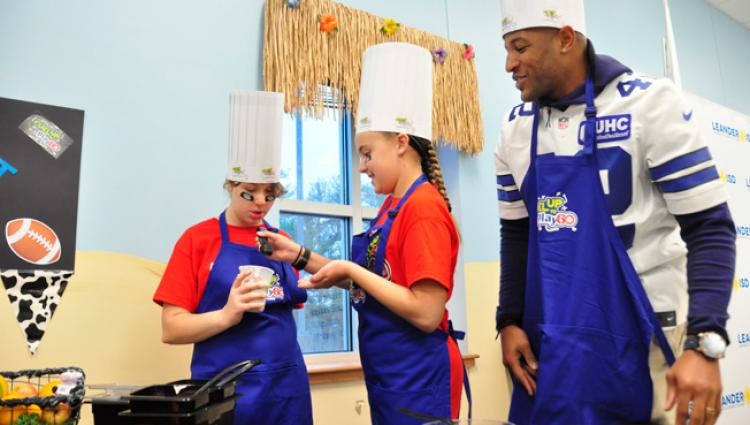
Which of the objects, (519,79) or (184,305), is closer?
(519,79)

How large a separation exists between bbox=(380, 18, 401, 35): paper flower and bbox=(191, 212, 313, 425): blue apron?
1.55m

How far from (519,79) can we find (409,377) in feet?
2.32

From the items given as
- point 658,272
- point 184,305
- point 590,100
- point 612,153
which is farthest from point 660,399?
point 184,305

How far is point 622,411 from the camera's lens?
104cm

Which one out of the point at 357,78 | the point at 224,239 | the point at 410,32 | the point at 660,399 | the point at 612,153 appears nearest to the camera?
the point at 660,399

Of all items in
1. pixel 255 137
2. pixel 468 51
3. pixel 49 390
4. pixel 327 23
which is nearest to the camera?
pixel 49 390

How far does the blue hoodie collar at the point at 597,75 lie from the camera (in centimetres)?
119

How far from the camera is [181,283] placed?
5.19ft

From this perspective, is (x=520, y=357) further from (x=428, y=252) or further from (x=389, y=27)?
(x=389, y=27)

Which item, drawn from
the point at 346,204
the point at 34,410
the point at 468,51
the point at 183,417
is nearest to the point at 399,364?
the point at 183,417

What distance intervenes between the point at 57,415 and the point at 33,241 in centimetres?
89

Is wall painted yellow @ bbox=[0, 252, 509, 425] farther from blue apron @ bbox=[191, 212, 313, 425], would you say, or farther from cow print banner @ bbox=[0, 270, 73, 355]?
blue apron @ bbox=[191, 212, 313, 425]

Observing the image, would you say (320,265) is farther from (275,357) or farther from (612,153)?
(612,153)

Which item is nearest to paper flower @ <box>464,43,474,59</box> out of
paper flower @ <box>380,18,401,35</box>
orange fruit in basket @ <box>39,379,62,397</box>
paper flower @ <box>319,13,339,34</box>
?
Answer: paper flower @ <box>380,18,401,35</box>
